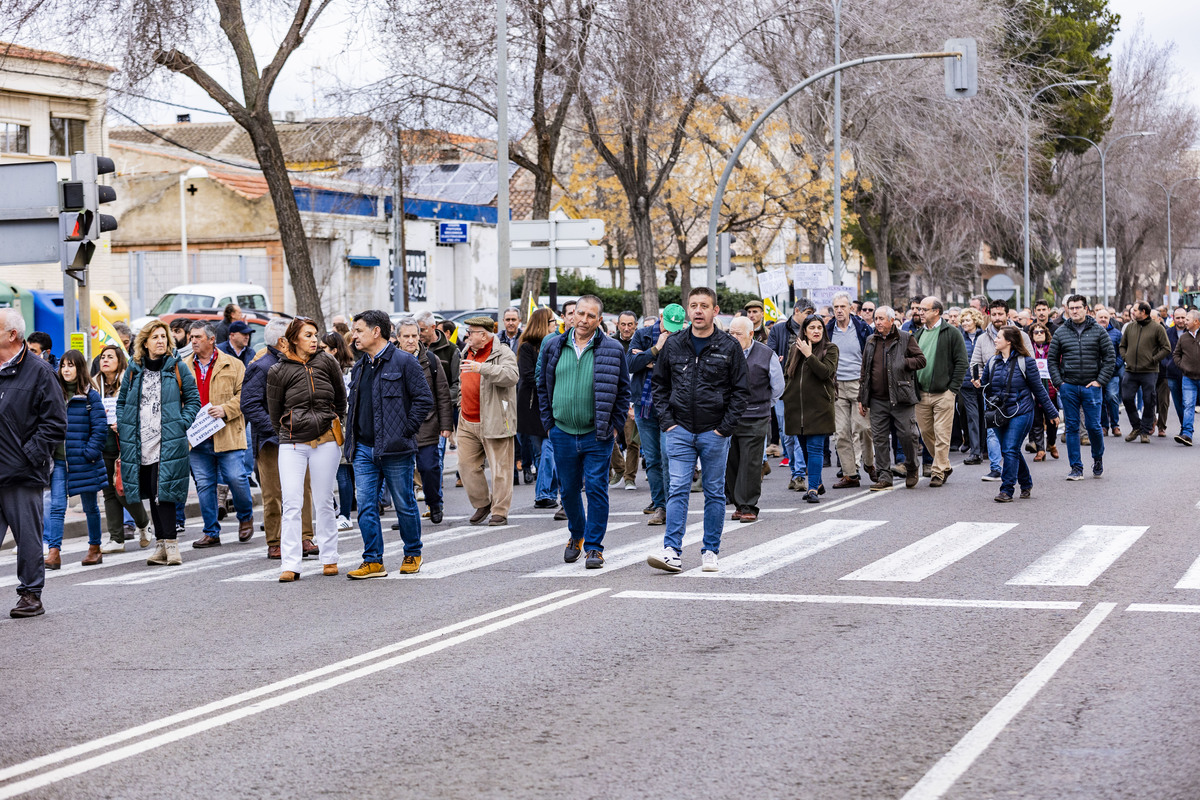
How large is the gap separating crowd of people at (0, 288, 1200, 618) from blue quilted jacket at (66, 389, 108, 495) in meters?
0.02

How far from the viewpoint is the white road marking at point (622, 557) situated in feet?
32.4

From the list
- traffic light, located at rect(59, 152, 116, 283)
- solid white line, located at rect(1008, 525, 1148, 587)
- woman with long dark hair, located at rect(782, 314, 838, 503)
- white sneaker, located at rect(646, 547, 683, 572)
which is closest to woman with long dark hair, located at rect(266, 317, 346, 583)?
white sneaker, located at rect(646, 547, 683, 572)

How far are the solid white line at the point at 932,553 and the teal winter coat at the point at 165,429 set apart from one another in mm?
5033

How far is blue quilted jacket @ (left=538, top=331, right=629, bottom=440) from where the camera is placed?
10.2 meters

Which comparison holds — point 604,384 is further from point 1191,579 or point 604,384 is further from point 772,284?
point 772,284

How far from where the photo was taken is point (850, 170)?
124ft

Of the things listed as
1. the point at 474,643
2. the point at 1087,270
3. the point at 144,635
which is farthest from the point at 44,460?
the point at 1087,270

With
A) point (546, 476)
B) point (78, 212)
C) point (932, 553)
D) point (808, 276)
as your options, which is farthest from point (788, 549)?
point (808, 276)

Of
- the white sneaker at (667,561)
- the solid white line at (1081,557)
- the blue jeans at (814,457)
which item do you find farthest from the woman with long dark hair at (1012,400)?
the white sneaker at (667,561)

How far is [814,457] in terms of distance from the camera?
14.1 meters

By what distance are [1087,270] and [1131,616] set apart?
41465 millimetres

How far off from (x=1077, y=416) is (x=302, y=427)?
31.3ft

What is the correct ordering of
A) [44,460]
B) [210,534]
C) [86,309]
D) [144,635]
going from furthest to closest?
[86,309] < [210,534] < [44,460] < [144,635]

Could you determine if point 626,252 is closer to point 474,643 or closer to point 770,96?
point 770,96
